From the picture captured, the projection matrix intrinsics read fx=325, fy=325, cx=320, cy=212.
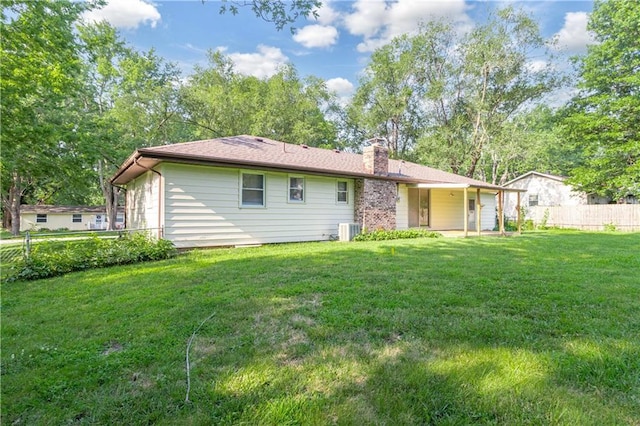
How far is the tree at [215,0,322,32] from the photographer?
431cm

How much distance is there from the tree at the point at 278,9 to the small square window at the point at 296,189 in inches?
259

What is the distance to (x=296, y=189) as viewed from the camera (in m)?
11.0

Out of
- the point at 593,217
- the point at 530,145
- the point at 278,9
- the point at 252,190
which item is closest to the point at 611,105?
the point at 530,145

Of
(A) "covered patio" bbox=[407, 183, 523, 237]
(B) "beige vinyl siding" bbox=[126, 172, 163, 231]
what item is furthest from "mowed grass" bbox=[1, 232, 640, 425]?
(A) "covered patio" bbox=[407, 183, 523, 237]

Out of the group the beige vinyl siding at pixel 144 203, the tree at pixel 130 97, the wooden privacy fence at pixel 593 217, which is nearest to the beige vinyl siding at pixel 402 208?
the beige vinyl siding at pixel 144 203

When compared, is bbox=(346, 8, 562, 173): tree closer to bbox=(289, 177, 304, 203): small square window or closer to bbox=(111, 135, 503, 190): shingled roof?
bbox=(111, 135, 503, 190): shingled roof

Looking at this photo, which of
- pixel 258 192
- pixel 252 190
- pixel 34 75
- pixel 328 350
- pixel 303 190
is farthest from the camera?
pixel 303 190

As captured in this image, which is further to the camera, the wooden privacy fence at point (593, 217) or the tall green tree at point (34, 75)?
the wooden privacy fence at point (593, 217)

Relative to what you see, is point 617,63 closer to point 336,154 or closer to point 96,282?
point 336,154

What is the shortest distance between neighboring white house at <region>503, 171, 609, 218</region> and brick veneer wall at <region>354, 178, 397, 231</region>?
15479mm

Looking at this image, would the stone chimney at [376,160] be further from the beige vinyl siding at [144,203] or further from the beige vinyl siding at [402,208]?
the beige vinyl siding at [144,203]

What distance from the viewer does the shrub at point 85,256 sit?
5950 mm

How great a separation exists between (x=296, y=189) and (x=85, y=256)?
20.2 feet

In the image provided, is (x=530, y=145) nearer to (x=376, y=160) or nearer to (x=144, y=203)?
(x=376, y=160)
